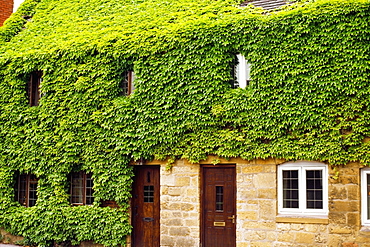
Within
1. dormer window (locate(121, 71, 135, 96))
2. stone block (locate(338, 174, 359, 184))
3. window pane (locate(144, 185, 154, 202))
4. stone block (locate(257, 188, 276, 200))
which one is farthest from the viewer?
dormer window (locate(121, 71, 135, 96))

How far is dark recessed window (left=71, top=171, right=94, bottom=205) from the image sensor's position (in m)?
13.2

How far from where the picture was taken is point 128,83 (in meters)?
12.8

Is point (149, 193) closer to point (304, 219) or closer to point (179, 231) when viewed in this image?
point (179, 231)

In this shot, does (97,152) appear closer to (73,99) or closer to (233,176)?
(73,99)

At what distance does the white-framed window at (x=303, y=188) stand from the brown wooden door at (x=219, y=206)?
4.27 feet

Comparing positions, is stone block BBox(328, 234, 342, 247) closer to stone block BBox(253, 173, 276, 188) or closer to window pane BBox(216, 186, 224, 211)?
stone block BBox(253, 173, 276, 188)

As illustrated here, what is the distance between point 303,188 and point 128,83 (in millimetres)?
5894

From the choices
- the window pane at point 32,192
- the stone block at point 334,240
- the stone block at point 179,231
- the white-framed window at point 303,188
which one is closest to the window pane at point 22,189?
the window pane at point 32,192

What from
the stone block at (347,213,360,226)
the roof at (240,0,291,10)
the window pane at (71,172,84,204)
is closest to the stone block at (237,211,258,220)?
the stone block at (347,213,360,226)

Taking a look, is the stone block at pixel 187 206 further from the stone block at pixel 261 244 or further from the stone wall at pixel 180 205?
the stone block at pixel 261 244

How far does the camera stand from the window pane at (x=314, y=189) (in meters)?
10.2

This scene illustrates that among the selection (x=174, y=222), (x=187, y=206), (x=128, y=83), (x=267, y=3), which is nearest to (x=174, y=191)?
(x=187, y=206)

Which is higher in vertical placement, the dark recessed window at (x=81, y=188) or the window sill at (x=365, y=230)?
the dark recessed window at (x=81, y=188)

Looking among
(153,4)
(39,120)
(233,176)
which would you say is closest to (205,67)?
(233,176)
